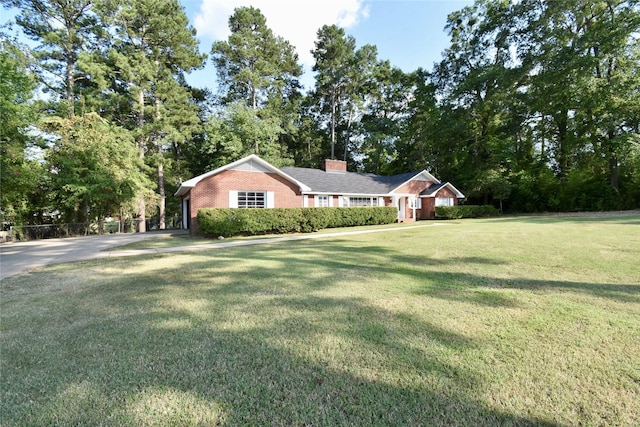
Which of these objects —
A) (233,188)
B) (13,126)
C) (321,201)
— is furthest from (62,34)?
(321,201)

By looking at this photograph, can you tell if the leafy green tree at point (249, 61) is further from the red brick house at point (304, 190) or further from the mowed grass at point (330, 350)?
the mowed grass at point (330, 350)

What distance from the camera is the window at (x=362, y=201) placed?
24.3 meters

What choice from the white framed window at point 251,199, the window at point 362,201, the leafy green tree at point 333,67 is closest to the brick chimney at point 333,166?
the window at point 362,201

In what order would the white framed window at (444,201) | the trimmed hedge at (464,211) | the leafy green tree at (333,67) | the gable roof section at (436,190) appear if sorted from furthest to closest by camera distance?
the leafy green tree at (333,67) → the white framed window at (444,201) → the gable roof section at (436,190) → the trimmed hedge at (464,211)

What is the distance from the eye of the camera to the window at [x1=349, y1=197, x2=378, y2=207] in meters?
24.3

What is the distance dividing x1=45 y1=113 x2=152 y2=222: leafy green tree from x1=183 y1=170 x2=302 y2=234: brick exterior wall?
6557mm

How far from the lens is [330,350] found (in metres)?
2.87

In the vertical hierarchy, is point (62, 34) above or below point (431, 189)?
above

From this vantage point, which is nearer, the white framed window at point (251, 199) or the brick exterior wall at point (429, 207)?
the white framed window at point (251, 199)

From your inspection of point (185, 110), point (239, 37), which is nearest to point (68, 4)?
point (185, 110)

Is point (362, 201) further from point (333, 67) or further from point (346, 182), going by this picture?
point (333, 67)

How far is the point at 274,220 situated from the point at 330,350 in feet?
44.2

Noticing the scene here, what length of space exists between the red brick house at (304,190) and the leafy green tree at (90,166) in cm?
403

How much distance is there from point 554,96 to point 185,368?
1335 inches
